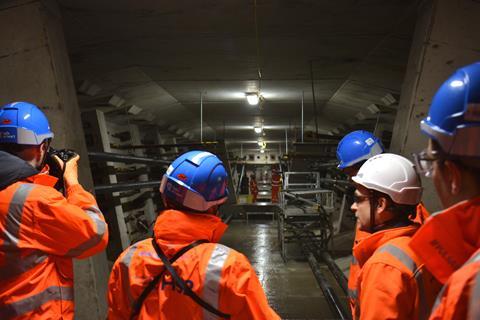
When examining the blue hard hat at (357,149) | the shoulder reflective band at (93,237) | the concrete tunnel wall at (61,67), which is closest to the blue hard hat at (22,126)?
the shoulder reflective band at (93,237)

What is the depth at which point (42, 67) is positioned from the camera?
320 centimetres

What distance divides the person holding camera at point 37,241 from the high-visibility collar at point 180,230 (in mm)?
614

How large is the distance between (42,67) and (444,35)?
375 cm

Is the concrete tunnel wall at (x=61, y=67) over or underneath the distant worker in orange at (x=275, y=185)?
over

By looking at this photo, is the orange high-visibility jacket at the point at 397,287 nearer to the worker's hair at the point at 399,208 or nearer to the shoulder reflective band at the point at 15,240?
the worker's hair at the point at 399,208

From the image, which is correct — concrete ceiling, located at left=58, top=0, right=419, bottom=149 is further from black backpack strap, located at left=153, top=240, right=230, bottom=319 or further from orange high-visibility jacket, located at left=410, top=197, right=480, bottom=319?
orange high-visibility jacket, located at left=410, top=197, right=480, bottom=319

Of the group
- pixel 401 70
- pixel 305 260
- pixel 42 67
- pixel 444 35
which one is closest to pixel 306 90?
pixel 401 70

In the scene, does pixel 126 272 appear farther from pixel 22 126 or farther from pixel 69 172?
pixel 22 126

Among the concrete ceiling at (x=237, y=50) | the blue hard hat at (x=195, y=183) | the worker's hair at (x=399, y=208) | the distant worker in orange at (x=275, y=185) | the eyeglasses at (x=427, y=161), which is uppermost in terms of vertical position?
the concrete ceiling at (x=237, y=50)

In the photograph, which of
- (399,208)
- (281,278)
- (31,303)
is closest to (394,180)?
(399,208)

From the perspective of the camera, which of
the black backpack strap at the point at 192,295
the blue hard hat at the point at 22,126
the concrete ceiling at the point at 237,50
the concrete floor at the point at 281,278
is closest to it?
the black backpack strap at the point at 192,295

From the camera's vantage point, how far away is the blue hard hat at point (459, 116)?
102cm

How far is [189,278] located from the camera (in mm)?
1482

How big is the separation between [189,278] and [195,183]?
18.5 inches
